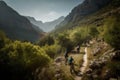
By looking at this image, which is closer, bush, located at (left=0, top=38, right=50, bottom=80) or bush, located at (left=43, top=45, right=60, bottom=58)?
bush, located at (left=0, top=38, right=50, bottom=80)

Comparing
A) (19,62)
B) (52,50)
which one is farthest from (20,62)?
(52,50)

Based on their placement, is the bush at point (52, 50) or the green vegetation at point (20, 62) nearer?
the green vegetation at point (20, 62)

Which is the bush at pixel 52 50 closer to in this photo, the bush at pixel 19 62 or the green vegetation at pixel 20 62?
the green vegetation at pixel 20 62

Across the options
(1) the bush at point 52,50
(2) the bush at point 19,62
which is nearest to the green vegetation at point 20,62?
(2) the bush at point 19,62

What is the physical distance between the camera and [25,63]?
4959 cm

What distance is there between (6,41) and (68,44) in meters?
46.8

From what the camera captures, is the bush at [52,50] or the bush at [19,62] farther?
the bush at [52,50]

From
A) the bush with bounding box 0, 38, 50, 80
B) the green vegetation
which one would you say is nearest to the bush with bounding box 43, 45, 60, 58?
the green vegetation

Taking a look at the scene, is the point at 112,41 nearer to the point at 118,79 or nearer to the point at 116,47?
the point at 116,47

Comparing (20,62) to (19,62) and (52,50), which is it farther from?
(52,50)

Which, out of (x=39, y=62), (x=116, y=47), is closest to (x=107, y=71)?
(x=116, y=47)

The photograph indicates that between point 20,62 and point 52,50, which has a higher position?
point 20,62

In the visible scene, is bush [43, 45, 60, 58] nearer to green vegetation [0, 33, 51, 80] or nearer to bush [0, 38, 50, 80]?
green vegetation [0, 33, 51, 80]

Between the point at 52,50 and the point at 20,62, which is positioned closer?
the point at 20,62
